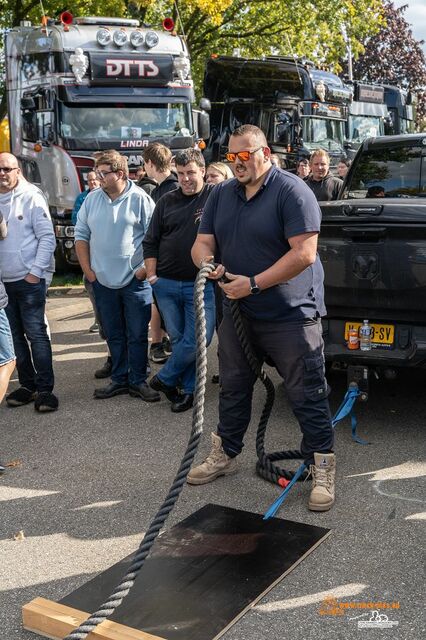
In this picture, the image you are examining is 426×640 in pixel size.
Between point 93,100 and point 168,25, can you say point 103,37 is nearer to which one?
point 93,100

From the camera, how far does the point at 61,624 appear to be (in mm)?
3281

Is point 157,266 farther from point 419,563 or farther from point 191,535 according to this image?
point 419,563

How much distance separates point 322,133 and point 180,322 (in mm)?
11970

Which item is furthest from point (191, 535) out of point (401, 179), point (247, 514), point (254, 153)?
point (401, 179)

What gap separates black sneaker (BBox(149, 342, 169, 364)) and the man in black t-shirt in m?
1.39

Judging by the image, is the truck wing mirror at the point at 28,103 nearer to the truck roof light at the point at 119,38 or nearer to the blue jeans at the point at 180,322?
the truck roof light at the point at 119,38

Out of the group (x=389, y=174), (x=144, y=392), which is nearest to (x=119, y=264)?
(x=144, y=392)

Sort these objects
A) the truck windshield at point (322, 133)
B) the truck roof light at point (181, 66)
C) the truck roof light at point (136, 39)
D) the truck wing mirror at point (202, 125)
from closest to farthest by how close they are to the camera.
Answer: the truck roof light at point (136, 39)
the truck roof light at point (181, 66)
the truck wing mirror at point (202, 125)
the truck windshield at point (322, 133)

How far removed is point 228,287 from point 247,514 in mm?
1210

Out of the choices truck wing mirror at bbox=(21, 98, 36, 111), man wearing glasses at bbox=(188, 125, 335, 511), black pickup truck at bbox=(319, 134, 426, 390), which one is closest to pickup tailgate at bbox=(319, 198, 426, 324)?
black pickup truck at bbox=(319, 134, 426, 390)

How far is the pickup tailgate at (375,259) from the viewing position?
17.1 ft

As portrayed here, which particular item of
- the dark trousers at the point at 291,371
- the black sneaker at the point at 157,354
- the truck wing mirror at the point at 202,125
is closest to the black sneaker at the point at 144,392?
the black sneaker at the point at 157,354

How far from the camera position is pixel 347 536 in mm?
4098

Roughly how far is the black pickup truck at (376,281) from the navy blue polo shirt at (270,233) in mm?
856
